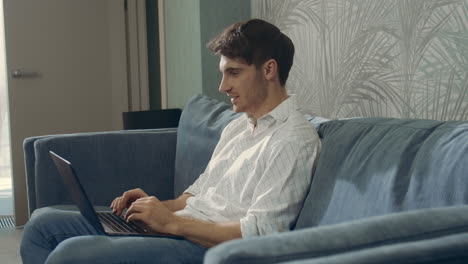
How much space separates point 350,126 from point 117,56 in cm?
354

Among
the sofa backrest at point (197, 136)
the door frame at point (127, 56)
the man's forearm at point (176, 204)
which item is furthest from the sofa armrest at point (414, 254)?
the door frame at point (127, 56)

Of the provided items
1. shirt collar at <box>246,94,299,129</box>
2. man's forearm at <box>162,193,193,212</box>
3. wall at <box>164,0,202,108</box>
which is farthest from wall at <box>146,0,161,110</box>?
shirt collar at <box>246,94,299,129</box>

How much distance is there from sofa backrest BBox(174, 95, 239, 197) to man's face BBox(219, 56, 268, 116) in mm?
430

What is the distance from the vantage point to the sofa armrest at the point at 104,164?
241cm

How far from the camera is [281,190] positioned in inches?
60.3

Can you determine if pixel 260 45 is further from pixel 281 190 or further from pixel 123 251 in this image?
pixel 123 251

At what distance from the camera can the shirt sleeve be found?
1.52m

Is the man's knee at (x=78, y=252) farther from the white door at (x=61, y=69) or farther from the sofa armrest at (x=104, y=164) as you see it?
the white door at (x=61, y=69)

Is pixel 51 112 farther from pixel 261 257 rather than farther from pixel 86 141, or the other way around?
pixel 261 257

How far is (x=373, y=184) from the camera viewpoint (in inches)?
51.1

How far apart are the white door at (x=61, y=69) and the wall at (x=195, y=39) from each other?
125 cm

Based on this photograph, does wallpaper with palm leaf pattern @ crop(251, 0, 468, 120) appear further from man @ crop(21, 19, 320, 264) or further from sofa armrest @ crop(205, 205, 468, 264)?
sofa armrest @ crop(205, 205, 468, 264)

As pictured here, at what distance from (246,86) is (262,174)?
0.92 ft

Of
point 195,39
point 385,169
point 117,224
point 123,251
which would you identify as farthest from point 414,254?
point 195,39
